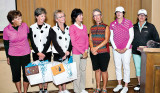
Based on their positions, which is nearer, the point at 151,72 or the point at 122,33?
the point at 151,72

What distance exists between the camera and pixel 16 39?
2525mm

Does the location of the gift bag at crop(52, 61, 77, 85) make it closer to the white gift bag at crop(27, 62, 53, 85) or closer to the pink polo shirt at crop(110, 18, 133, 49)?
the white gift bag at crop(27, 62, 53, 85)

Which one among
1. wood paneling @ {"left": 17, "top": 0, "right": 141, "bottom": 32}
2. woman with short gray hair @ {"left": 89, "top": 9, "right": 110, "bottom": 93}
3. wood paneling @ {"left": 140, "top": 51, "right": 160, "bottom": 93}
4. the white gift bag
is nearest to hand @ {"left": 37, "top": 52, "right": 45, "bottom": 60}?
the white gift bag

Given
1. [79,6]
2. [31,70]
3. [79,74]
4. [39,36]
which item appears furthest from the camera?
[79,6]

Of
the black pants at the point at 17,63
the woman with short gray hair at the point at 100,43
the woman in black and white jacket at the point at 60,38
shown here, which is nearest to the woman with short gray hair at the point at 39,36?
the woman in black and white jacket at the point at 60,38

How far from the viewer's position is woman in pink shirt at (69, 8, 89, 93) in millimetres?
2676

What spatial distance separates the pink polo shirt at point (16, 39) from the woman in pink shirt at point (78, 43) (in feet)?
2.51

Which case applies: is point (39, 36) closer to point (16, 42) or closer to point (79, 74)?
point (16, 42)

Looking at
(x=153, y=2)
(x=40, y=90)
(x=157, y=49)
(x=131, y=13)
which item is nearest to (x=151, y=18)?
(x=153, y=2)

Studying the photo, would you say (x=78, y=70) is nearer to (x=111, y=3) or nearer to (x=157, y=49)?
(x=157, y=49)

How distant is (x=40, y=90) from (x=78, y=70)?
0.80 m

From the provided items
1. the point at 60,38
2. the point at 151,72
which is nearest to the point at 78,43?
the point at 60,38

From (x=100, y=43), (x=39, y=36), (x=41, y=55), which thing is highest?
(x=39, y=36)

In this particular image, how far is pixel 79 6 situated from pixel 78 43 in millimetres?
1414
